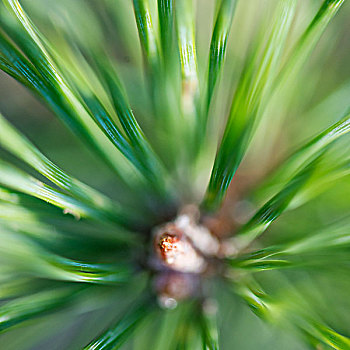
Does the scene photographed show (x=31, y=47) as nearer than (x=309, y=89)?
Yes

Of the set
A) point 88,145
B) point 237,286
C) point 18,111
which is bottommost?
point 237,286

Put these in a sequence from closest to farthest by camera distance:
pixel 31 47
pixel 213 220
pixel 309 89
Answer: pixel 31 47, pixel 213 220, pixel 309 89

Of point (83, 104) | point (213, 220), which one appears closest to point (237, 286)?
point (213, 220)

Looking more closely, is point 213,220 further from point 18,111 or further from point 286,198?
point 18,111

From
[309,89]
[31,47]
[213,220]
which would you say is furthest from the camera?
[309,89]

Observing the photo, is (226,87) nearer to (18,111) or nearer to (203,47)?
(203,47)

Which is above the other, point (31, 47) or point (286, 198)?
point (31, 47)
